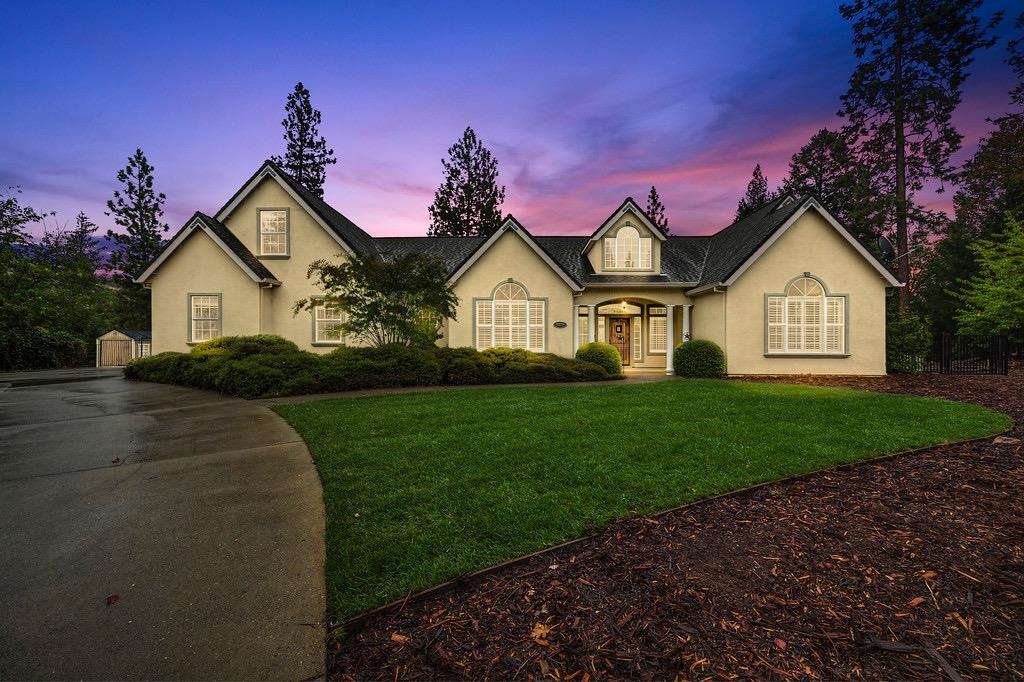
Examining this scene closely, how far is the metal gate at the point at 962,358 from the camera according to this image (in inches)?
604

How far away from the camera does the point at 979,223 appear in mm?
35250

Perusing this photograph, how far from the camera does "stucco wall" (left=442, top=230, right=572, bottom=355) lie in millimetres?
16359

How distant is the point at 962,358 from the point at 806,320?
7279 mm

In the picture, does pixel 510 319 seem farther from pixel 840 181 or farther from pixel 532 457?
pixel 840 181

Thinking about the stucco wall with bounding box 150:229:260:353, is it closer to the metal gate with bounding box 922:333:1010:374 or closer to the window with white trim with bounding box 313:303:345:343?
the window with white trim with bounding box 313:303:345:343

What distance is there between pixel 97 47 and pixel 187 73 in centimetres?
243

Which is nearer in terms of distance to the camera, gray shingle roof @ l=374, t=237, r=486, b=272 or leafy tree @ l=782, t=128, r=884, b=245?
gray shingle roof @ l=374, t=237, r=486, b=272

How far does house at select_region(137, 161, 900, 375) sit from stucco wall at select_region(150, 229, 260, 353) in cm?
4

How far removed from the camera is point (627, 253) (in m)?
18.1

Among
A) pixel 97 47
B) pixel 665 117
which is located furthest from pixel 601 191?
pixel 97 47

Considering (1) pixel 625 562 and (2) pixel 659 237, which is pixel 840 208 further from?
(1) pixel 625 562

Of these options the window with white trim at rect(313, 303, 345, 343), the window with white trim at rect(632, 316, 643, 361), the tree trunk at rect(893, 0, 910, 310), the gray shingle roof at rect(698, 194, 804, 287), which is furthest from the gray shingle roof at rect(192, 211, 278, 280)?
the tree trunk at rect(893, 0, 910, 310)

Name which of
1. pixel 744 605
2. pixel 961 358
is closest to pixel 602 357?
pixel 744 605

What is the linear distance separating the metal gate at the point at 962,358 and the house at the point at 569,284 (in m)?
3.18
